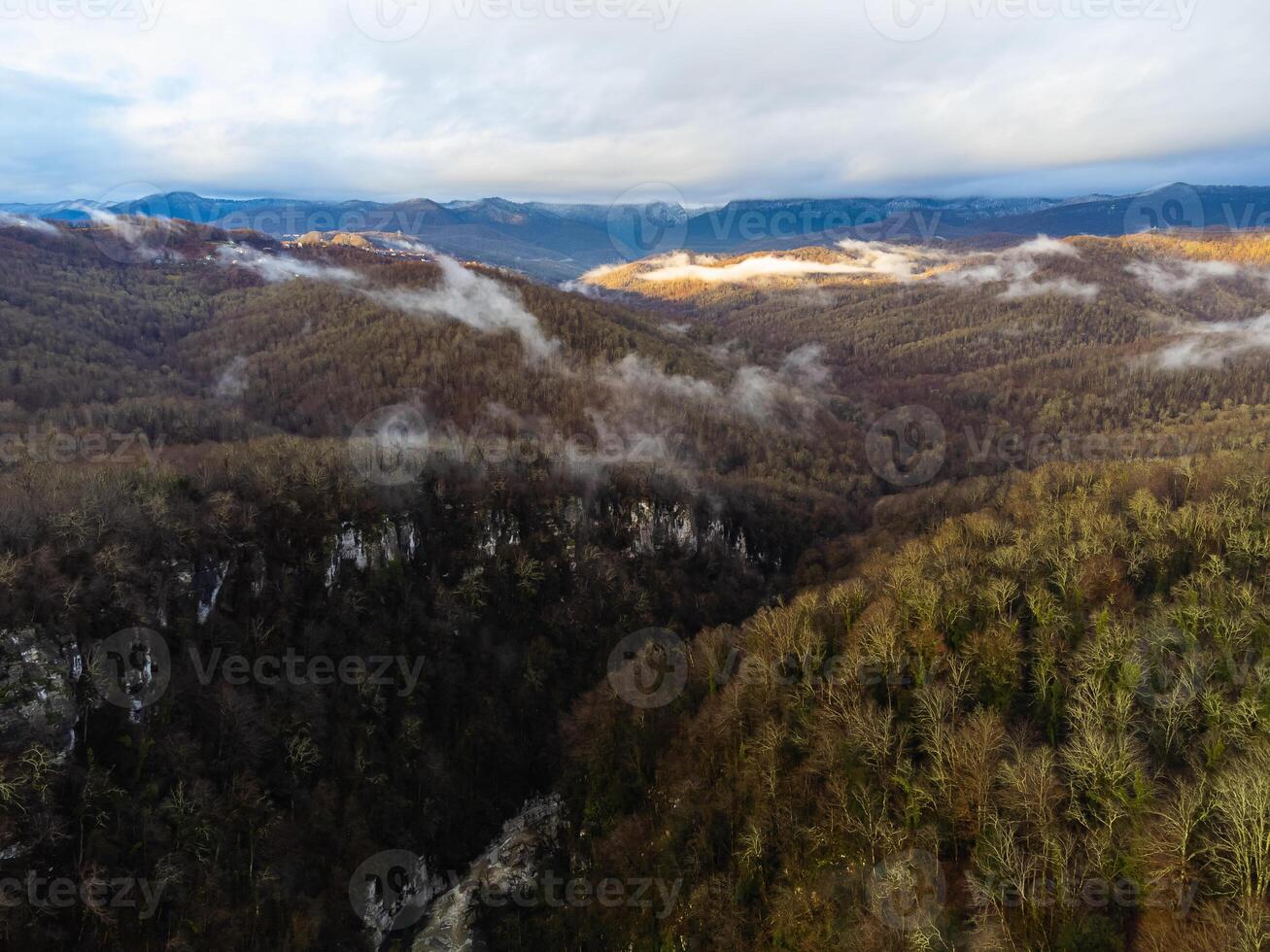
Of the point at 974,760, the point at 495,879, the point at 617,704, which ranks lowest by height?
the point at 495,879

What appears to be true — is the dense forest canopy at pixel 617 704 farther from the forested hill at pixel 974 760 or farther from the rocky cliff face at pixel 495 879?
the rocky cliff face at pixel 495 879

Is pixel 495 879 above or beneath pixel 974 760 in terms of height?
beneath

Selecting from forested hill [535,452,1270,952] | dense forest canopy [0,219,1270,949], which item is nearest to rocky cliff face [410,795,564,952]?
dense forest canopy [0,219,1270,949]

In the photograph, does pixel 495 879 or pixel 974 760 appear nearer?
pixel 974 760

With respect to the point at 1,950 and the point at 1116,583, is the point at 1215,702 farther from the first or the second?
the point at 1,950

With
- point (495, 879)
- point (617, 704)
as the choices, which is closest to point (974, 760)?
point (617, 704)

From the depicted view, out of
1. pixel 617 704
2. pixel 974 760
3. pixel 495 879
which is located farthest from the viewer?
pixel 617 704

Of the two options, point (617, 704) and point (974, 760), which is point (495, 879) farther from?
point (974, 760)

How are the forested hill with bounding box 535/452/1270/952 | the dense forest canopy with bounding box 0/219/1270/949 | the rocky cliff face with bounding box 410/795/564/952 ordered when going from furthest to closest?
1. the rocky cliff face with bounding box 410/795/564/952
2. the dense forest canopy with bounding box 0/219/1270/949
3. the forested hill with bounding box 535/452/1270/952

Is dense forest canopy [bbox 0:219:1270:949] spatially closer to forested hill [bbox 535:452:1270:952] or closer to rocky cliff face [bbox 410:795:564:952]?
forested hill [bbox 535:452:1270:952]

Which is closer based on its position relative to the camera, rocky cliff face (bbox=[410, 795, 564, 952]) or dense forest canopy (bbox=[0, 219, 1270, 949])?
dense forest canopy (bbox=[0, 219, 1270, 949])

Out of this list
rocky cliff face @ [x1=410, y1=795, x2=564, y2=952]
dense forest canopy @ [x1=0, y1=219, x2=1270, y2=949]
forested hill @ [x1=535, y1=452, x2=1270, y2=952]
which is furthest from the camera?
rocky cliff face @ [x1=410, y1=795, x2=564, y2=952]

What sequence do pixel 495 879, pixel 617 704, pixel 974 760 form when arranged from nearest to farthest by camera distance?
pixel 974 760, pixel 495 879, pixel 617 704
